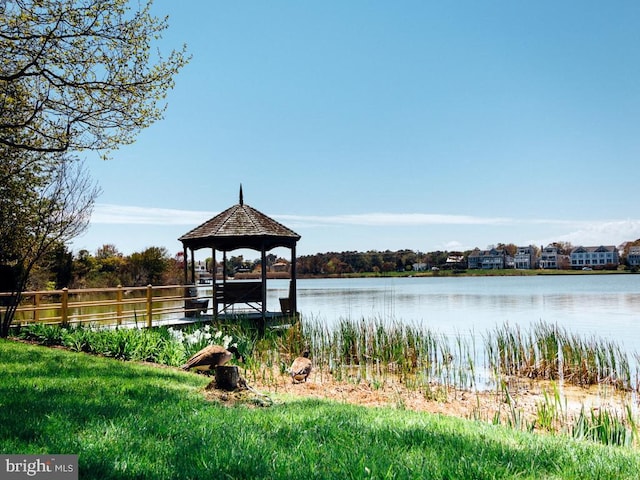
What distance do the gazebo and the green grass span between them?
979cm

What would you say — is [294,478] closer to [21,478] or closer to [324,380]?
[21,478]

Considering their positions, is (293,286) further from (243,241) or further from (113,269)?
(113,269)

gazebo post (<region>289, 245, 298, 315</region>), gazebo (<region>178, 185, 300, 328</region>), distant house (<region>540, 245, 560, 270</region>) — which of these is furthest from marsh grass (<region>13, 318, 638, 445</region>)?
distant house (<region>540, 245, 560, 270</region>)

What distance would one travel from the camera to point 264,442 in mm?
3930

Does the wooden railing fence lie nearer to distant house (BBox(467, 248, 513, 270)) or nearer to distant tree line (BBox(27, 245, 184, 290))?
distant tree line (BBox(27, 245, 184, 290))

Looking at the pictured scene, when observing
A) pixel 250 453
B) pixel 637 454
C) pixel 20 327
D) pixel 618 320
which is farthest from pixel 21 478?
pixel 618 320

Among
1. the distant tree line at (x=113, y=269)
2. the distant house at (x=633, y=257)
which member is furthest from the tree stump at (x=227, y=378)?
the distant house at (x=633, y=257)

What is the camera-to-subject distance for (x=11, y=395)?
5.38m

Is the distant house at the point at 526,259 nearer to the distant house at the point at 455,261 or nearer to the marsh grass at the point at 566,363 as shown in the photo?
the distant house at the point at 455,261

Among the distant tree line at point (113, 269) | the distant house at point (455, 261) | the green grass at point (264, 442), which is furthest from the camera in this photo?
the distant house at point (455, 261)

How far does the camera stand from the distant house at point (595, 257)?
109312 mm

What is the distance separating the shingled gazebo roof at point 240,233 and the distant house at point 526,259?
357 ft

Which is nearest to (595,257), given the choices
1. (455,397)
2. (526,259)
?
(526,259)

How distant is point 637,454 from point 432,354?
29.9 ft
